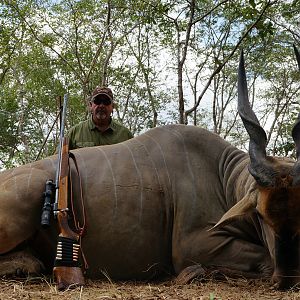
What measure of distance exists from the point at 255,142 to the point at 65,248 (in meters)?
1.17

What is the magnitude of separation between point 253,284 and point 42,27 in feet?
40.4

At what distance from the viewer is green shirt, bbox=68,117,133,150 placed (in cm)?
548

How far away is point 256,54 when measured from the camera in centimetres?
1602

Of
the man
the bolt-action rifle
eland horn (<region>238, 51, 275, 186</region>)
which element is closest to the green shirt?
the man

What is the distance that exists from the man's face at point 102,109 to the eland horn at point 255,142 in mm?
2525

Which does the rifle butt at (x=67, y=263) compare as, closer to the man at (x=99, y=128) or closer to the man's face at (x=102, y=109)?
the man at (x=99, y=128)

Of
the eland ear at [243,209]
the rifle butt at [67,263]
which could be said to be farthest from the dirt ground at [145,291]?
the eland ear at [243,209]

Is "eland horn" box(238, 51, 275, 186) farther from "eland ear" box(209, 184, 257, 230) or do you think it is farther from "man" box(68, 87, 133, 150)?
"man" box(68, 87, 133, 150)

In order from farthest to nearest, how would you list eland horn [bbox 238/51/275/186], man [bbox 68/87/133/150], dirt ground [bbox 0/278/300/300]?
1. man [bbox 68/87/133/150]
2. eland horn [bbox 238/51/275/186]
3. dirt ground [bbox 0/278/300/300]

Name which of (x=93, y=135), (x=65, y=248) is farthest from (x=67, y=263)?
(x=93, y=135)

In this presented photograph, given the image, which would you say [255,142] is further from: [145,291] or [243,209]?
[145,291]

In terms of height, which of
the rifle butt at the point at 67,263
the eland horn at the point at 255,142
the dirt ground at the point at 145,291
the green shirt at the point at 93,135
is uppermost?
the green shirt at the point at 93,135

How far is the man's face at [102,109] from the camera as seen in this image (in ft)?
17.9

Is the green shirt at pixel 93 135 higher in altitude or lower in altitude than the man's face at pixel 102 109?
lower
